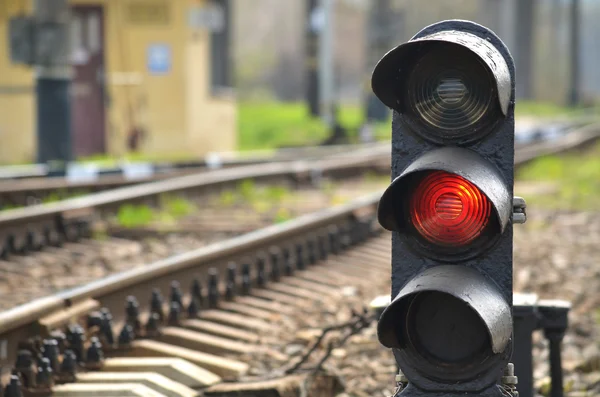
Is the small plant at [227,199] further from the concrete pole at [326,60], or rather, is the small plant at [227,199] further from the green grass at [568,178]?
the concrete pole at [326,60]

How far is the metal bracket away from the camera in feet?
8.54

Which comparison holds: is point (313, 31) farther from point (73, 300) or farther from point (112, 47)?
point (73, 300)

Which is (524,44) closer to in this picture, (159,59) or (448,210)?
(159,59)

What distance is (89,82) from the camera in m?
20.0

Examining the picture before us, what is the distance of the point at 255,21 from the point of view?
77.9 meters

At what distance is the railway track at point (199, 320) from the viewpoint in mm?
3834

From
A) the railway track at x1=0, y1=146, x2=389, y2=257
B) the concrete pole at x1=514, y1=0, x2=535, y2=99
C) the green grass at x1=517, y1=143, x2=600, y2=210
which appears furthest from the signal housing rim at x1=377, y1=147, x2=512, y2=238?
the concrete pole at x1=514, y1=0, x2=535, y2=99

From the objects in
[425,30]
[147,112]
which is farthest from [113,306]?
[147,112]

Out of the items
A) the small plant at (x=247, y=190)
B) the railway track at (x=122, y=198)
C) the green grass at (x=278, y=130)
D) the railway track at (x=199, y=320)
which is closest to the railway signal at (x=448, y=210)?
the railway track at (x=199, y=320)

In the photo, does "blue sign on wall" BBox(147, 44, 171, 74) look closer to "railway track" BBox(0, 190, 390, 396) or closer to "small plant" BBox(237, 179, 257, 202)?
"small plant" BBox(237, 179, 257, 202)

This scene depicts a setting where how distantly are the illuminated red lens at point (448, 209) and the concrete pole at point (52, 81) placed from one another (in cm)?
958

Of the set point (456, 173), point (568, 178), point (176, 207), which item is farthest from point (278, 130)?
point (456, 173)

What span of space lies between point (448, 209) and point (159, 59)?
1785 cm

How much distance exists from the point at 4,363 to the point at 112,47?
1631 centimetres
